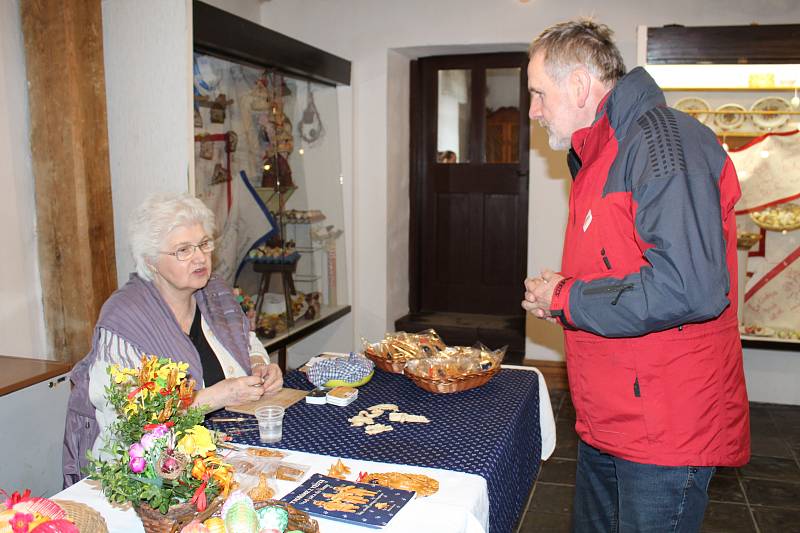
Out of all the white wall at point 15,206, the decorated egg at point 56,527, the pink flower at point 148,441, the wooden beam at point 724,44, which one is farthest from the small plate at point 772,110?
the decorated egg at point 56,527

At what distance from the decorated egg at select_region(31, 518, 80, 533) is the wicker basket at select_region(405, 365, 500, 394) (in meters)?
1.26

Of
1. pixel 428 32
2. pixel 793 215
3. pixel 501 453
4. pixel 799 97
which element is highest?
pixel 428 32

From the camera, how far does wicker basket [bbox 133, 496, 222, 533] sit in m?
1.20

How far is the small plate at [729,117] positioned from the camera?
14.0 ft

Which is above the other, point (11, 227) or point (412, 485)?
point (11, 227)

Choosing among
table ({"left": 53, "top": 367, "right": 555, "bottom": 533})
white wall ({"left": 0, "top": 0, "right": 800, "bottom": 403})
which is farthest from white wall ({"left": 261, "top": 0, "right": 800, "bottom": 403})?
table ({"left": 53, "top": 367, "right": 555, "bottom": 533})

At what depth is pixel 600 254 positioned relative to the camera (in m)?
1.58

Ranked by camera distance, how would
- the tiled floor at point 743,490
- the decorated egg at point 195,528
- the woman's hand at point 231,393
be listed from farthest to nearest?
the tiled floor at point 743,490, the woman's hand at point 231,393, the decorated egg at point 195,528

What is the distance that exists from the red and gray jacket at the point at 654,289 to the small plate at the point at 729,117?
301 centimetres

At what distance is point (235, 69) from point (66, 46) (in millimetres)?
842

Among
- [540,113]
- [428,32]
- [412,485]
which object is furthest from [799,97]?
[412,485]

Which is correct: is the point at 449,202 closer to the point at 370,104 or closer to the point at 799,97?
the point at 370,104

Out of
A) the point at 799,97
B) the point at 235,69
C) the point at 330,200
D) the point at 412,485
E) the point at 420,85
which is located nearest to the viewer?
the point at 412,485

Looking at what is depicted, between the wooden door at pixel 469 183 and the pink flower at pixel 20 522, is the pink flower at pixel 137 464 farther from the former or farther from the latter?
the wooden door at pixel 469 183
